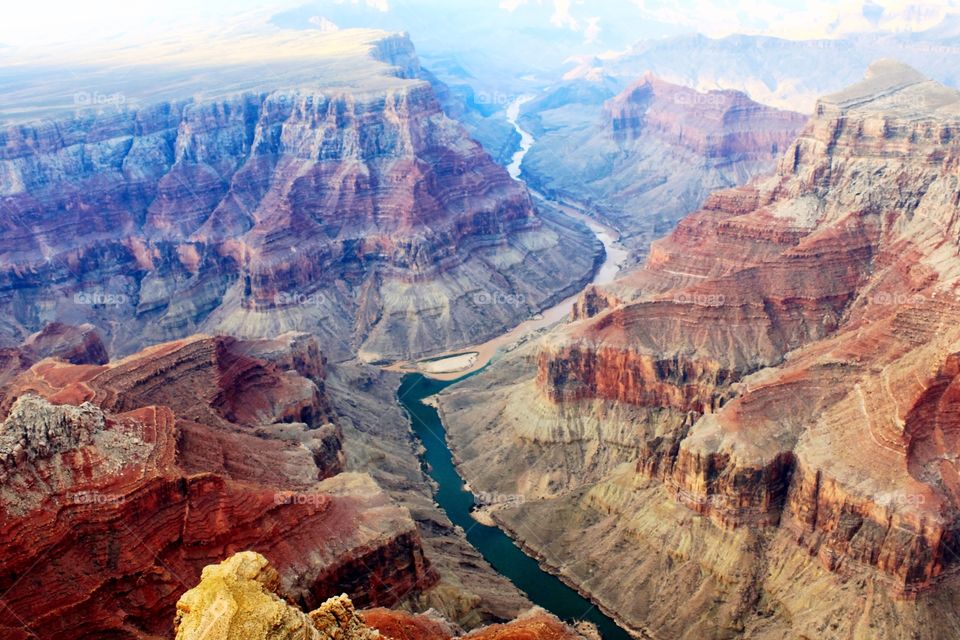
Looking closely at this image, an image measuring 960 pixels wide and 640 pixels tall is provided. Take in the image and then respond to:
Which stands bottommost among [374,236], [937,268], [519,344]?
[519,344]

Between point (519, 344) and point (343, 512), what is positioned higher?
point (343, 512)

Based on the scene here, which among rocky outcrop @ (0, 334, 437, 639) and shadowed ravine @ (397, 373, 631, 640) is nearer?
rocky outcrop @ (0, 334, 437, 639)

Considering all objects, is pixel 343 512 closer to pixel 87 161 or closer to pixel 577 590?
pixel 577 590

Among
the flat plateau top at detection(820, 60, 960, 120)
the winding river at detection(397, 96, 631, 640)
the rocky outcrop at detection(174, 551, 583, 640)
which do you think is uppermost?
the flat plateau top at detection(820, 60, 960, 120)

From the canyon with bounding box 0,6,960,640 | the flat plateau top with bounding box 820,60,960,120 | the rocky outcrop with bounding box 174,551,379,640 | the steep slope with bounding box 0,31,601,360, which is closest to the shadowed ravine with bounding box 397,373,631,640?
the canyon with bounding box 0,6,960,640

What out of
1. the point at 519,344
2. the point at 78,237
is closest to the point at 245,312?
the point at 78,237

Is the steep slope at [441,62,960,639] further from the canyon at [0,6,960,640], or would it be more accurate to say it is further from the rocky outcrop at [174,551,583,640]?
the rocky outcrop at [174,551,583,640]

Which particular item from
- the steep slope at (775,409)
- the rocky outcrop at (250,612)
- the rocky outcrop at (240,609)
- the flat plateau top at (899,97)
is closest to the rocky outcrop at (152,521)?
the rocky outcrop at (250,612)
